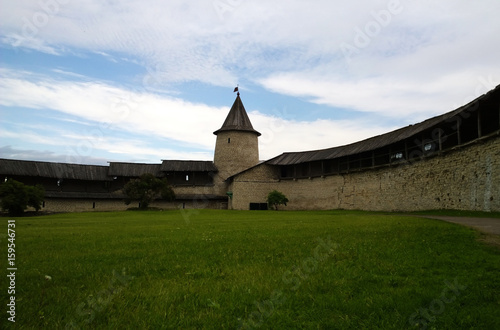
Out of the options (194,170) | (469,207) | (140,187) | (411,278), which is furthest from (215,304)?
(194,170)

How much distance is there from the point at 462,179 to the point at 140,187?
28.2 m

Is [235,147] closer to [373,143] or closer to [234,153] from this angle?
[234,153]

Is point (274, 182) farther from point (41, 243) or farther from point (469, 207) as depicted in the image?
point (41, 243)

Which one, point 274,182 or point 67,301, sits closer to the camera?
point 67,301

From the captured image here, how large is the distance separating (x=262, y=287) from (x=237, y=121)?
44920 mm

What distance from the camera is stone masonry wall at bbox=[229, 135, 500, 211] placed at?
18281mm

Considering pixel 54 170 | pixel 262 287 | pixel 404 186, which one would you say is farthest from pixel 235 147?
pixel 262 287

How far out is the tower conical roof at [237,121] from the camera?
48750 millimetres

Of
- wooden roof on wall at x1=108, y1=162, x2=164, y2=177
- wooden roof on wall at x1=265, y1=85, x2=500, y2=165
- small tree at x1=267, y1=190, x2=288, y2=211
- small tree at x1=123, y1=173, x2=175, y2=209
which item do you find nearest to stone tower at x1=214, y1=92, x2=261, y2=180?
wooden roof on wall at x1=265, y1=85, x2=500, y2=165

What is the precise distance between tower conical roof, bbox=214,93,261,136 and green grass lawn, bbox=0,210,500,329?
135 ft

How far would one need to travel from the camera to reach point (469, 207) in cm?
1948

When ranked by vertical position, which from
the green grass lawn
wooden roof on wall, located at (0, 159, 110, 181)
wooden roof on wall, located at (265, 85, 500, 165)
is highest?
wooden roof on wall, located at (265, 85, 500, 165)

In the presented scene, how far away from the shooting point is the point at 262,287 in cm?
507

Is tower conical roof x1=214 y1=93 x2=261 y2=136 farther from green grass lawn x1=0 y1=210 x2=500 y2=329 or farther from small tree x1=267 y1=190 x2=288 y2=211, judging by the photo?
green grass lawn x1=0 y1=210 x2=500 y2=329
